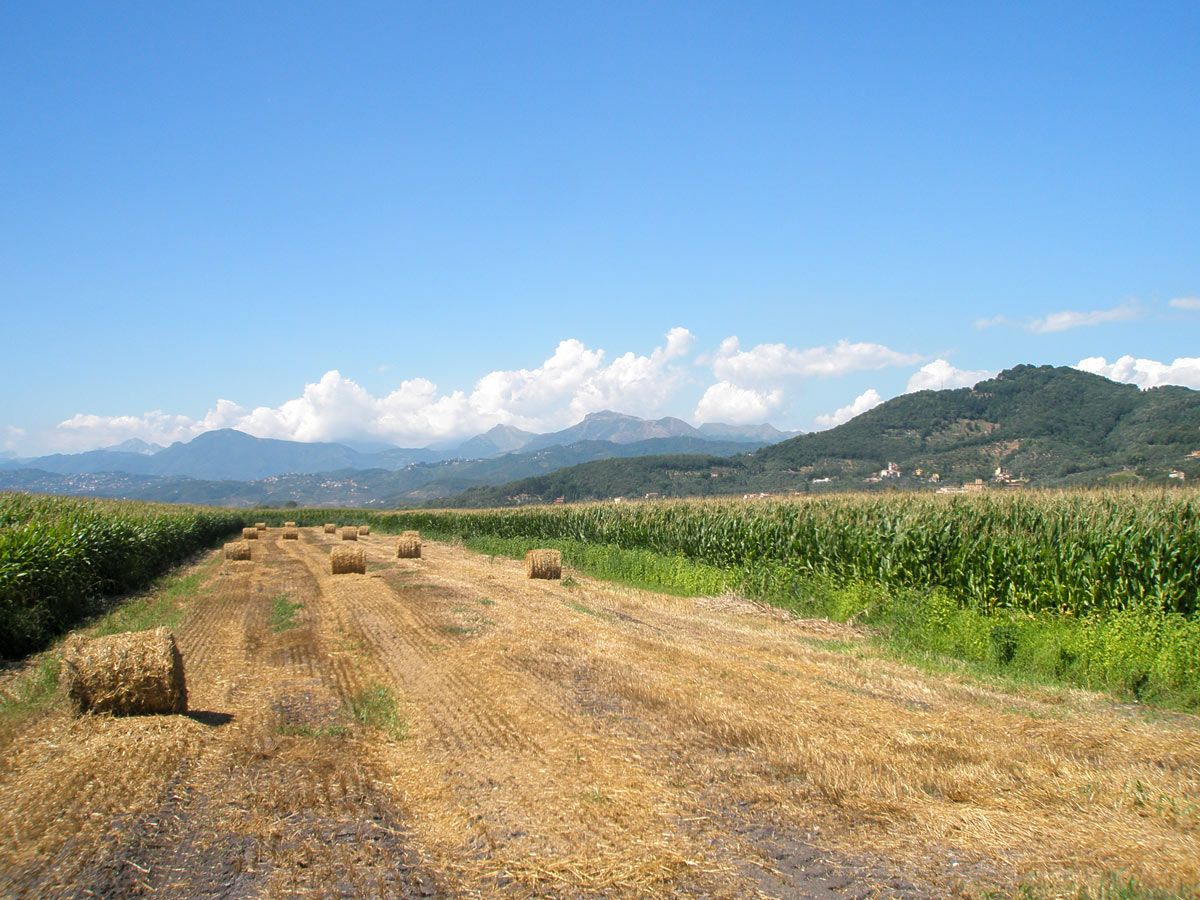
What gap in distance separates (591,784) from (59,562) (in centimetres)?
1270

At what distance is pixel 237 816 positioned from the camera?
4.98 m

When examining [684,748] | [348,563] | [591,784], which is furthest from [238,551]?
[591,784]

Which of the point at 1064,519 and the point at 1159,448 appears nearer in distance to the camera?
the point at 1064,519

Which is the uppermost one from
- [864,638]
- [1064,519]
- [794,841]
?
[1064,519]

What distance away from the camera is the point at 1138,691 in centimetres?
845

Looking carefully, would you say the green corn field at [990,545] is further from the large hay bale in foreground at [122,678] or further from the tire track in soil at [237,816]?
the large hay bale in foreground at [122,678]

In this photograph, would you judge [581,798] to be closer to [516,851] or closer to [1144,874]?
[516,851]

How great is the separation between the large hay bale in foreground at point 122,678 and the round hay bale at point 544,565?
44.3ft

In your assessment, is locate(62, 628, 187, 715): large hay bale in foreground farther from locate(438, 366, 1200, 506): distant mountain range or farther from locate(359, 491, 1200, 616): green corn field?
locate(438, 366, 1200, 506): distant mountain range

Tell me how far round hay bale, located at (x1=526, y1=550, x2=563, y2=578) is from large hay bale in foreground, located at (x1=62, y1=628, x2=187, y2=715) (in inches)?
532

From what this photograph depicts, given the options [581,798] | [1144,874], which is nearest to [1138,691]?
[1144,874]

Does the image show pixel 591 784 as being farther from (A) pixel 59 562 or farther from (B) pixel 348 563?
(B) pixel 348 563

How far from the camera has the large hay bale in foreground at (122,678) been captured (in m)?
6.85

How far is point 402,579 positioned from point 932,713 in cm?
1499
